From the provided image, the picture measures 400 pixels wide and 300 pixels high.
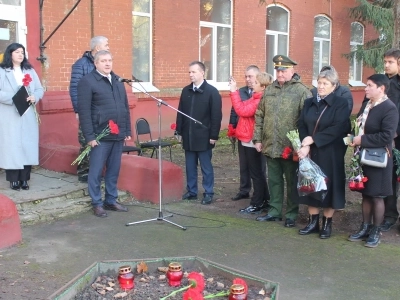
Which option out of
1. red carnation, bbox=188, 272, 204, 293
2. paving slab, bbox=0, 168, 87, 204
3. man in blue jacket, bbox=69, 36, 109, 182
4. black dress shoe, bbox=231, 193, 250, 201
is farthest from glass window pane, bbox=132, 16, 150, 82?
red carnation, bbox=188, 272, 204, 293

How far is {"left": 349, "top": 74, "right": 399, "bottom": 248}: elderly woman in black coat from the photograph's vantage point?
5.20 meters

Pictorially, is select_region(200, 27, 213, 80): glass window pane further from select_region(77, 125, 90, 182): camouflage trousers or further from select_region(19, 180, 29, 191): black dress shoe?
select_region(19, 180, 29, 191): black dress shoe

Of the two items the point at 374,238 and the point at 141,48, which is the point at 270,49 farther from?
the point at 374,238

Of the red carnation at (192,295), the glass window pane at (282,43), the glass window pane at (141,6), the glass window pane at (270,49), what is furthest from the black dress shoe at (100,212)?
the glass window pane at (282,43)

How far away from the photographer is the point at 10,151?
659cm

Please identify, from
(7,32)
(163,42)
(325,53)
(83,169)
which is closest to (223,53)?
(163,42)

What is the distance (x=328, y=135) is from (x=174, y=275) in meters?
2.67

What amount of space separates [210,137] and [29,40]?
142 inches

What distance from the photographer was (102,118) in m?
6.16

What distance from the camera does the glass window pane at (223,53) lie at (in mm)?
14516

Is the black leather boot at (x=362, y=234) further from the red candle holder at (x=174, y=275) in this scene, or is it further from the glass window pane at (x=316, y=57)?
Result: the glass window pane at (x=316, y=57)

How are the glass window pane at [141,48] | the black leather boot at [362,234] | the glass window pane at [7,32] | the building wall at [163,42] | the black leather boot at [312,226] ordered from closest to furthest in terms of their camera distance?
the black leather boot at [362,234] → the black leather boot at [312,226] → the glass window pane at [7,32] → the building wall at [163,42] → the glass window pane at [141,48]

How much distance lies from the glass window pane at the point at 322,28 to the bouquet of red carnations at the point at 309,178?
44.0 ft

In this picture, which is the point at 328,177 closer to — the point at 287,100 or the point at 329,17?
the point at 287,100
